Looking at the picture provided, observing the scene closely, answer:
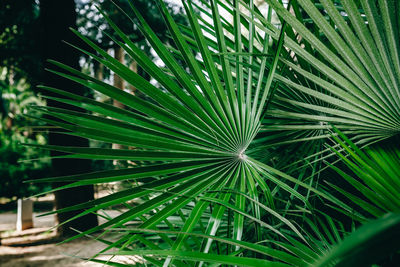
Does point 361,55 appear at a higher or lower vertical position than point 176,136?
higher

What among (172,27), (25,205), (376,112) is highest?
(172,27)

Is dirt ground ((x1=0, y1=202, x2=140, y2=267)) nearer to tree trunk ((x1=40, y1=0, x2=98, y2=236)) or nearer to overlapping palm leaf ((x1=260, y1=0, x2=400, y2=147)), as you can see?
tree trunk ((x1=40, y1=0, x2=98, y2=236))

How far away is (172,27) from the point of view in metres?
0.91

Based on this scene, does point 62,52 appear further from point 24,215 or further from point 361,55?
point 361,55

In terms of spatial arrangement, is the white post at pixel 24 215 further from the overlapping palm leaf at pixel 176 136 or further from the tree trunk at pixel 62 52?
the overlapping palm leaf at pixel 176 136

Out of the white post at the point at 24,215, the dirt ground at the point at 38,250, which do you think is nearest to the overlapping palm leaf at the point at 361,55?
the dirt ground at the point at 38,250

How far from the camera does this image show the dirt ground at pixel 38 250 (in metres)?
4.48

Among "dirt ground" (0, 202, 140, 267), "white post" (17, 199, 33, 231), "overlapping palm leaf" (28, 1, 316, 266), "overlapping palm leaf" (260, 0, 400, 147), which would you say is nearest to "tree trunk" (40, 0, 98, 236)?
"dirt ground" (0, 202, 140, 267)

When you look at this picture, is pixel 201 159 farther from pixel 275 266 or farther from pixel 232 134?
→ pixel 275 266

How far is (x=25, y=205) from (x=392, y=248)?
7.25 m

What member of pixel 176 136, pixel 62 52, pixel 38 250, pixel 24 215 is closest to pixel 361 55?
pixel 176 136

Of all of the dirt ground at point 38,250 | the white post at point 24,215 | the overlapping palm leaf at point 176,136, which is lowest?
the dirt ground at point 38,250

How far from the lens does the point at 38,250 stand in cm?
500

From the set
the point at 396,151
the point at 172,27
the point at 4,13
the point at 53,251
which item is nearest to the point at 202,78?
the point at 172,27
